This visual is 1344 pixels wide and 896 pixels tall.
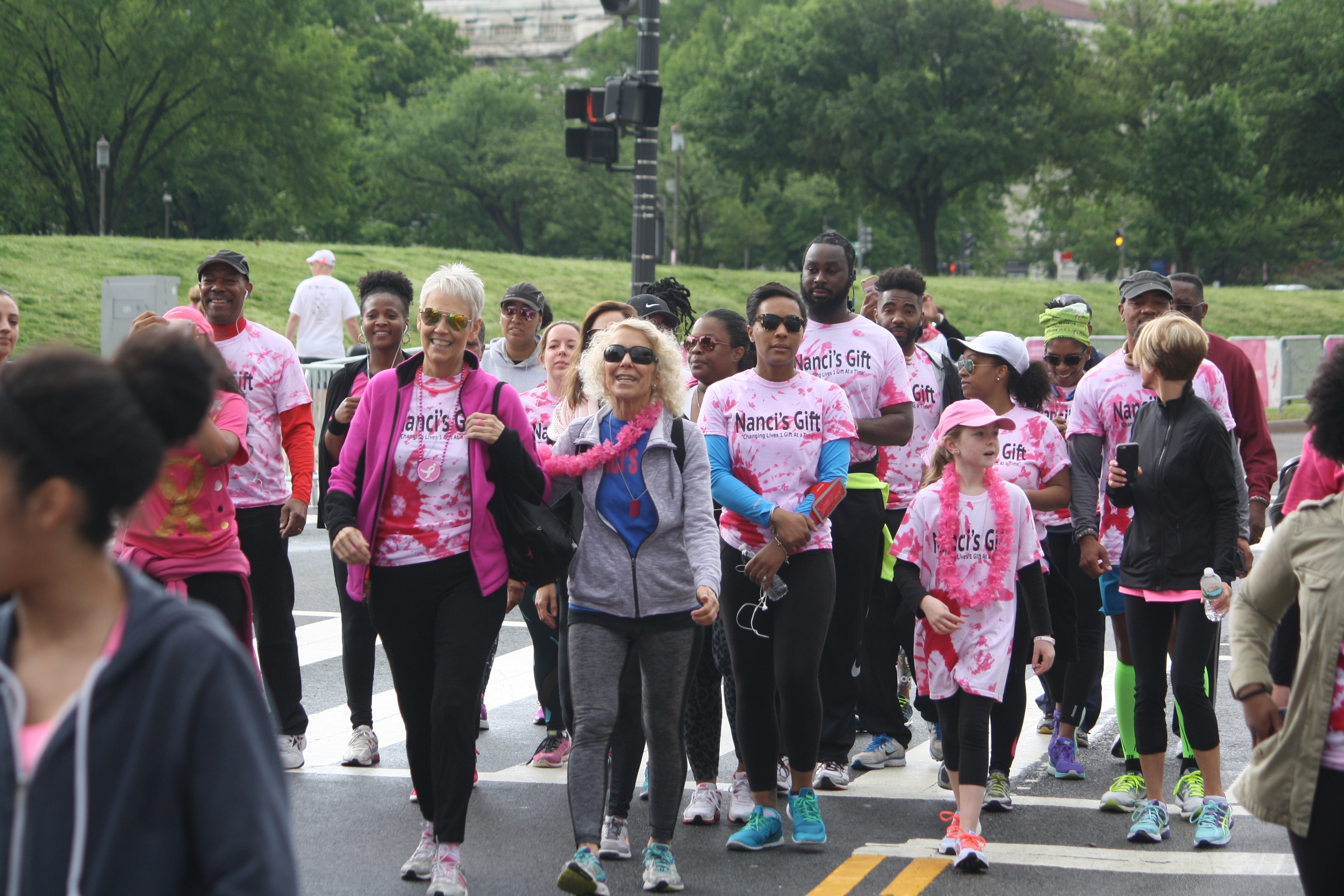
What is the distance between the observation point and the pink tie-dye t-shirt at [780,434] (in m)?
5.38

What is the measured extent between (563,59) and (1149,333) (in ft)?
364

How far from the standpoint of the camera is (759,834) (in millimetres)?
5262

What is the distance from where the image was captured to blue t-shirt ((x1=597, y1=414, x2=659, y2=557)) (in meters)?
4.94

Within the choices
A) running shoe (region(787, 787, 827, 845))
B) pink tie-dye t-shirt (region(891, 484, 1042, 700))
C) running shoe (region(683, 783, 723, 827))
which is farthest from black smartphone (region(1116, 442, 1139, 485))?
running shoe (region(683, 783, 723, 827))

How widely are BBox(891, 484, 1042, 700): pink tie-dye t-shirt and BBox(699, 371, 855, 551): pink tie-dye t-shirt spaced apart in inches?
14.3

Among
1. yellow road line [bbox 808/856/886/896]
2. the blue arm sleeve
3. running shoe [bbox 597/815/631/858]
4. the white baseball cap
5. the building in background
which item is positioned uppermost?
the building in background

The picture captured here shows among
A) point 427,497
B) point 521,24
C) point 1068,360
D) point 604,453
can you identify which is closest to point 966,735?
point 604,453

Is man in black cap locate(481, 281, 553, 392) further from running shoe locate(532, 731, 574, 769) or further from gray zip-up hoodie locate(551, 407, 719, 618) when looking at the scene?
gray zip-up hoodie locate(551, 407, 719, 618)

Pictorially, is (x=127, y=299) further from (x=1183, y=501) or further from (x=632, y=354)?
(x=1183, y=501)

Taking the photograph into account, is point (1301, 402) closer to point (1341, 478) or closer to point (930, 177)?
point (1341, 478)

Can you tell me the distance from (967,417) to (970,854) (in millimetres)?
1568

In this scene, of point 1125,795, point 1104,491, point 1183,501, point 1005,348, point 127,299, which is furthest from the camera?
point 127,299

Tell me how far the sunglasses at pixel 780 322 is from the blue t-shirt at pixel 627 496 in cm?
75

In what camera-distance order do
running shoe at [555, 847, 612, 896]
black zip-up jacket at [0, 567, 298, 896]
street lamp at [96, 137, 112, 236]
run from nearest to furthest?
black zip-up jacket at [0, 567, 298, 896]
running shoe at [555, 847, 612, 896]
street lamp at [96, 137, 112, 236]
